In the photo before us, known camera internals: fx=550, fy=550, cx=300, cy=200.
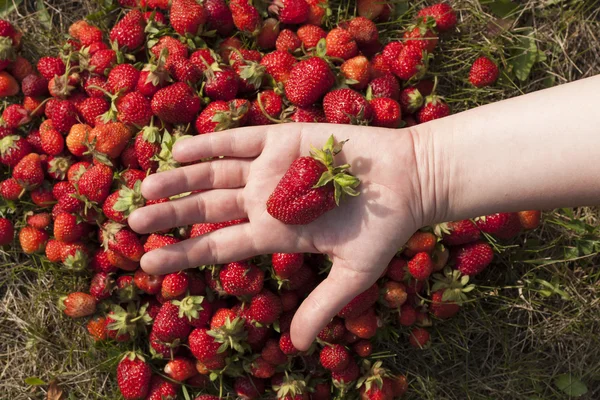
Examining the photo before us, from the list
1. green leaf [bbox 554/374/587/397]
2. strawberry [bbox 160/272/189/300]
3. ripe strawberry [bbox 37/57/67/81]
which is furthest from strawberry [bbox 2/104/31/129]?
green leaf [bbox 554/374/587/397]

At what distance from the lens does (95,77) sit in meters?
2.67

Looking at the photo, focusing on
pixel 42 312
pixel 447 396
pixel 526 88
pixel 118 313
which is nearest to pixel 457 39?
pixel 526 88

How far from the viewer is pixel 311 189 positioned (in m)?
1.87

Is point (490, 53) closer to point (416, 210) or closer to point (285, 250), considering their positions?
point (416, 210)

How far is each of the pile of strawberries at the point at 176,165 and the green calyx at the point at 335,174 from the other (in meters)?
0.46


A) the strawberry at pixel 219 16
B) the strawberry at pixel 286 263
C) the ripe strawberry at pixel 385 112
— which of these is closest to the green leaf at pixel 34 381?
the strawberry at pixel 286 263

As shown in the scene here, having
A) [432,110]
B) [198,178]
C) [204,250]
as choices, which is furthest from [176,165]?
[432,110]

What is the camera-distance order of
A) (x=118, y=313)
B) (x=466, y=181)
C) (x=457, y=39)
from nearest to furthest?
(x=466, y=181)
(x=118, y=313)
(x=457, y=39)

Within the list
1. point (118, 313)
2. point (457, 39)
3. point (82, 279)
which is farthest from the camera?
point (457, 39)

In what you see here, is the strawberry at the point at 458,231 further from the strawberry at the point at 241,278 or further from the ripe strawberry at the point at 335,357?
the strawberry at the point at 241,278

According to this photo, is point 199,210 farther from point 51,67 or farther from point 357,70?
point 51,67

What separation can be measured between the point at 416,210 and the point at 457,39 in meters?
1.32

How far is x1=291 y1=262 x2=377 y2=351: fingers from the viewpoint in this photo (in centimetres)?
195

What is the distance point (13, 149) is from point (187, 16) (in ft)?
3.49
